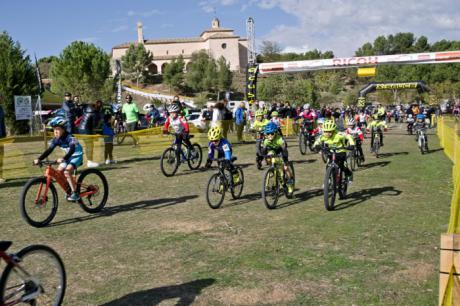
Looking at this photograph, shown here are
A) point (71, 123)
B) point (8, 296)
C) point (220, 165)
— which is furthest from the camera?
point (71, 123)

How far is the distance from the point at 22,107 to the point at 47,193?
1525 centimetres

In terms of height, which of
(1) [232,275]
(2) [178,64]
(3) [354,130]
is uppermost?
(2) [178,64]

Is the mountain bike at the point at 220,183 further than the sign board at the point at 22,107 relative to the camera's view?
No

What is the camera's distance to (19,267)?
160 inches

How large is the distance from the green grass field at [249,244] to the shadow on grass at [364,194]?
2cm

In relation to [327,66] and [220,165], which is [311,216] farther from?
[327,66]

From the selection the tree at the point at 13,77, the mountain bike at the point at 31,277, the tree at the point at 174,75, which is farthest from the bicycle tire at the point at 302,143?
the tree at the point at 174,75

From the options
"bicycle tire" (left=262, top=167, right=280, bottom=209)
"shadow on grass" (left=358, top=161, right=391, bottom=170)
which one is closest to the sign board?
"shadow on grass" (left=358, top=161, right=391, bottom=170)

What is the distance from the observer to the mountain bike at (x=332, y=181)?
903 cm

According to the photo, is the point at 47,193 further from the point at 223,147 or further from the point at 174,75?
the point at 174,75

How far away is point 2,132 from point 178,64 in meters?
99.3

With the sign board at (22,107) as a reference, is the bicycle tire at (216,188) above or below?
below

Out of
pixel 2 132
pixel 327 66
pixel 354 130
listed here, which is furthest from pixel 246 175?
pixel 327 66

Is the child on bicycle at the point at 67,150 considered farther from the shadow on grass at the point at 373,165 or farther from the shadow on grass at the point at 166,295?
the shadow on grass at the point at 373,165
